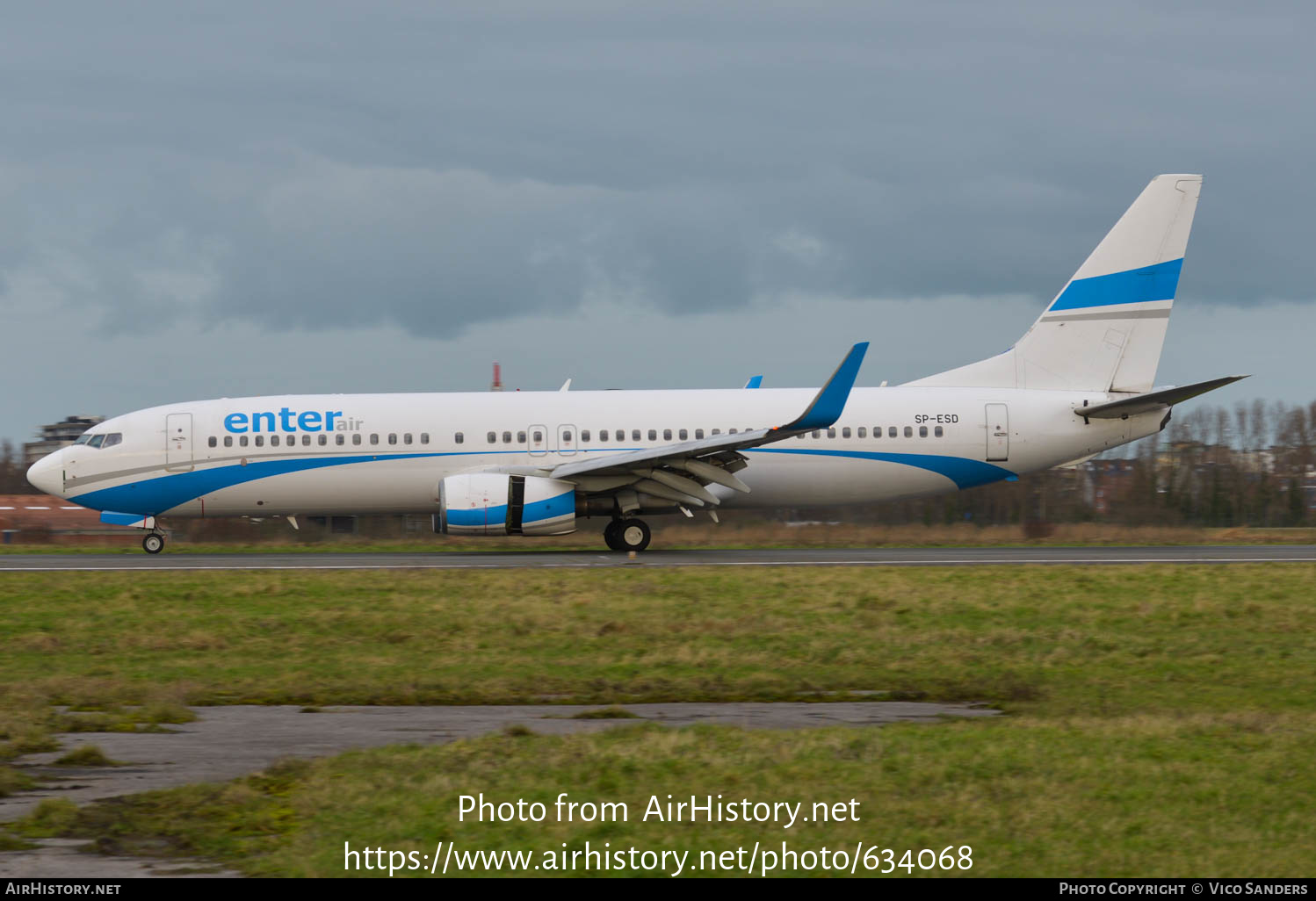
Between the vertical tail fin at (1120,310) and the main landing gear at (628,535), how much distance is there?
27.9 feet

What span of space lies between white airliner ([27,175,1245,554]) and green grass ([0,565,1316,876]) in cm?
552

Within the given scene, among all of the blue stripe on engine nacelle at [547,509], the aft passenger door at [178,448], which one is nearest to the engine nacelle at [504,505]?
the blue stripe on engine nacelle at [547,509]

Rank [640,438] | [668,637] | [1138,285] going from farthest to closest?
[1138,285], [640,438], [668,637]

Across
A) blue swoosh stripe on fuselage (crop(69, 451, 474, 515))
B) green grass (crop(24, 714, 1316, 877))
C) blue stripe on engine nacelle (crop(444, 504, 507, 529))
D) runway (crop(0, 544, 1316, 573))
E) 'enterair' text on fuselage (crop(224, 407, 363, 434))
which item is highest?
'enterair' text on fuselage (crop(224, 407, 363, 434))

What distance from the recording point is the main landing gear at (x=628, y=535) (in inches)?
1070

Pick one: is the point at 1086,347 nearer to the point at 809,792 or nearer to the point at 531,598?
the point at 531,598

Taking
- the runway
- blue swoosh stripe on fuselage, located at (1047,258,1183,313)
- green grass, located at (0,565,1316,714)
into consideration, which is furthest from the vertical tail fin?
green grass, located at (0,565,1316,714)

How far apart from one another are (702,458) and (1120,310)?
10.1m

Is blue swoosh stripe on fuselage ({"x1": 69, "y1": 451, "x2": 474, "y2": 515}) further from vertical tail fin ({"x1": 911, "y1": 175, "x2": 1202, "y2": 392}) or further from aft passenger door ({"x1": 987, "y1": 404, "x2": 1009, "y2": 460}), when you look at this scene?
vertical tail fin ({"x1": 911, "y1": 175, "x2": 1202, "y2": 392})

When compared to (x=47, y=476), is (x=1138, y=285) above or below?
above

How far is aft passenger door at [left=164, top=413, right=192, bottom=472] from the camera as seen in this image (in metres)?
27.5

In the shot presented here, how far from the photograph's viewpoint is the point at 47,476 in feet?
91.2

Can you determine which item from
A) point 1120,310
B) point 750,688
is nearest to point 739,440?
point 1120,310

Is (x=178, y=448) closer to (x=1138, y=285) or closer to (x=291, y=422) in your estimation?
(x=291, y=422)
